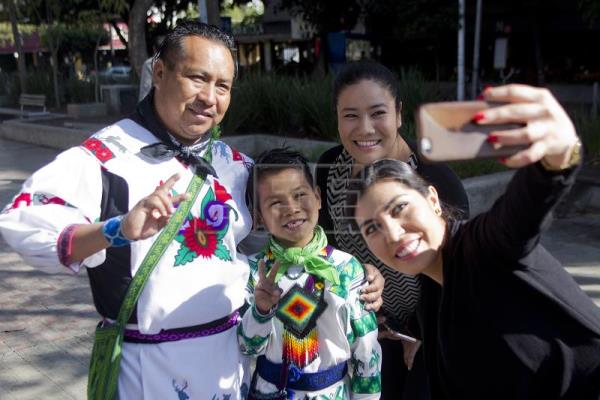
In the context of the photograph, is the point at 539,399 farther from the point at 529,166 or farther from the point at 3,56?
the point at 3,56

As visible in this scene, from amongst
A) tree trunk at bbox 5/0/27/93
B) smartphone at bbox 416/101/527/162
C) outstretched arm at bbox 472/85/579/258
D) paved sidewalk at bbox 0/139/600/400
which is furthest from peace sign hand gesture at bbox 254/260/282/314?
tree trunk at bbox 5/0/27/93

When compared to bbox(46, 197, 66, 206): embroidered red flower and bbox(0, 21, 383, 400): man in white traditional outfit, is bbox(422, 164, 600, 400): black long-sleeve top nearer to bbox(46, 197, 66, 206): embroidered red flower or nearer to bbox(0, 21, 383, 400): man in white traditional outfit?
bbox(0, 21, 383, 400): man in white traditional outfit

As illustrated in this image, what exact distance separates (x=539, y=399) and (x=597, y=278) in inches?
162

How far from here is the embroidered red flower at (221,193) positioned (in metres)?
1.94

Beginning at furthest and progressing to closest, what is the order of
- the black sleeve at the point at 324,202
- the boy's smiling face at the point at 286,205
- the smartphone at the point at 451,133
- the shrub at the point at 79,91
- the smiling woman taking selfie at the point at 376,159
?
the shrub at the point at 79,91
the black sleeve at the point at 324,202
the smiling woman taking selfie at the point at 376,159
the boy's smiling face at the point at 286,205
the smartphone at the point at 451,133

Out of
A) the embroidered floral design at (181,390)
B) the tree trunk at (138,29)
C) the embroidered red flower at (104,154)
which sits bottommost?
the embroidered floral design at (181,390)

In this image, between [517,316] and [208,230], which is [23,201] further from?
[517,316]

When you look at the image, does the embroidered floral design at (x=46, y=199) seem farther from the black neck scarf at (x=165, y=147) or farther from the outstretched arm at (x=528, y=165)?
the outstretched arm at (x=528, y=165)

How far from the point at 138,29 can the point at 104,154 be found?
32.9ft

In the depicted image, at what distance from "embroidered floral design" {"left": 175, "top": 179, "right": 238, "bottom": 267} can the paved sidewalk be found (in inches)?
84.3

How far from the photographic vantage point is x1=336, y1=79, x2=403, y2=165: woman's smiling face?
2170mm

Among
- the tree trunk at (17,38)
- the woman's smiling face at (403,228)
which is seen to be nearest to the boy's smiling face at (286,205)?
the woman's smiling face at (403,228)

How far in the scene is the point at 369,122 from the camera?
2172mm

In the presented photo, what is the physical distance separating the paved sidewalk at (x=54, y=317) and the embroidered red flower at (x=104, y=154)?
226 centimetres
